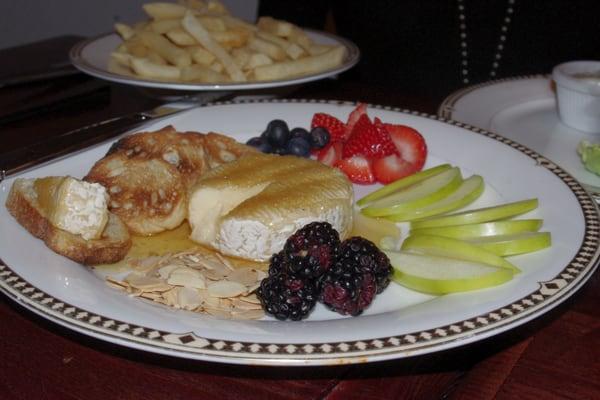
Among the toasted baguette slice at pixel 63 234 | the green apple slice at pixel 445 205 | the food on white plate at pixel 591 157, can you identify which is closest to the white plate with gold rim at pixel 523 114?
the food on white plate at pixel 591 157

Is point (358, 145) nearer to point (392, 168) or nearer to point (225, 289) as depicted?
point (392, 168)

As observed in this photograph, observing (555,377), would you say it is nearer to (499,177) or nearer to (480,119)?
(499,177)

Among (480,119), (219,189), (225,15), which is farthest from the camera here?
(225,15)

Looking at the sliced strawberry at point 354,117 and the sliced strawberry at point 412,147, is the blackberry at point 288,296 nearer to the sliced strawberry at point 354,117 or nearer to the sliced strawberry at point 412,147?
the sliced strawberry at point 412,147

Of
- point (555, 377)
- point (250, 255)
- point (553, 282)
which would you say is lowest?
point (250, 255)

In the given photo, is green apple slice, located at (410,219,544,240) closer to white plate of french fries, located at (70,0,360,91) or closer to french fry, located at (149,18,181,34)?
white plate of french fries, located at (70,0,360,91)

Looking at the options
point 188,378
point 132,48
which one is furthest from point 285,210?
point 132,48

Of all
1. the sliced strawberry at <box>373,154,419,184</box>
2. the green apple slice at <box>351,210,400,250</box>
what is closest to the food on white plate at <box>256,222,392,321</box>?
the green apple slice at <box>351,210,400,250</box>
